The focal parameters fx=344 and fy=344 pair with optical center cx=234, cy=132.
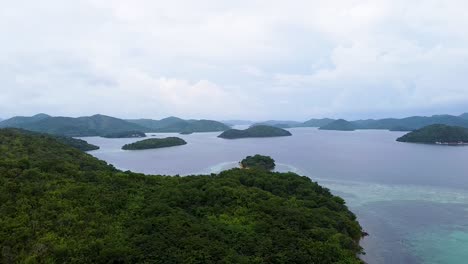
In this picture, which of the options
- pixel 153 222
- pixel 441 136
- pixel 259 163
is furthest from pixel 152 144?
pixel 441 136

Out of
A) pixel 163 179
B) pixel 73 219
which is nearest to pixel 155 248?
pixel 73 219

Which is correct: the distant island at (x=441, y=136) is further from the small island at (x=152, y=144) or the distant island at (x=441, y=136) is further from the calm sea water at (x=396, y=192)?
the small island at (x=152, y=144)

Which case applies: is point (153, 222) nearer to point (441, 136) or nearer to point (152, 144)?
point (152, 144)

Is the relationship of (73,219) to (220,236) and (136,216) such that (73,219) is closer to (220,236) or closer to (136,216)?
(136,216)

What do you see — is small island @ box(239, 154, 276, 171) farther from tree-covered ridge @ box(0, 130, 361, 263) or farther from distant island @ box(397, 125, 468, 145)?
distant island @ box(397, 125, 468, 145)

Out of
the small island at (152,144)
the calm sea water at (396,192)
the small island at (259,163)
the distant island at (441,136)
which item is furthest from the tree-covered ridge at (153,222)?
the distant island at (441,136)
